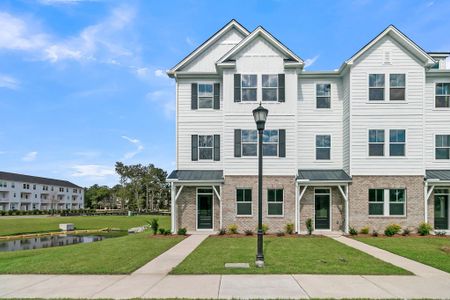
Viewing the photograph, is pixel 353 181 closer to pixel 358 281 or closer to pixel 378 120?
pixel 378 120

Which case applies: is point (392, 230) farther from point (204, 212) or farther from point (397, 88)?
Result: point (204, 212)

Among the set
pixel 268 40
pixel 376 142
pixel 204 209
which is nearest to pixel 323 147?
pixel 376 142

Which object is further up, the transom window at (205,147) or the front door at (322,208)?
the transom window at (205,147)

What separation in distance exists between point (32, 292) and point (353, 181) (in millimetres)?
15594

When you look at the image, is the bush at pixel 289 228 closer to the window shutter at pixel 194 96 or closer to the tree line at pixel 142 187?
the window shutter at pixel 194 96

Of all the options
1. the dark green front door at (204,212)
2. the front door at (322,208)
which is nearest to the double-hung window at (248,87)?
the dark green front door at (204,212)

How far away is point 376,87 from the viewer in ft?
59.8

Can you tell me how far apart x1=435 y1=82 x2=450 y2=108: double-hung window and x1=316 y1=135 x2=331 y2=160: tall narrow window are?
21.6ft

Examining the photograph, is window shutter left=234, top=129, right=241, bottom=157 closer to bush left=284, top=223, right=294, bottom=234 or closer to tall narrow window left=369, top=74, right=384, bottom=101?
bush left=284, top=223, right=294, bottom=234

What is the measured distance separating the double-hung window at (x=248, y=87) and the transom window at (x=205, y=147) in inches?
123

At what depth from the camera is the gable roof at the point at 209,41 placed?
64.4ft

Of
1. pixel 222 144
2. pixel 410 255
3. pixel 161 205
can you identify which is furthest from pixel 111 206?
pixel 410 255

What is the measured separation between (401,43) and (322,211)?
1035 cm

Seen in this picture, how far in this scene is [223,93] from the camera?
1845cm
